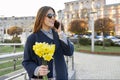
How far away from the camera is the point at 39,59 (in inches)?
115

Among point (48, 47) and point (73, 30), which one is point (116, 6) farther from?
point (48, 47)

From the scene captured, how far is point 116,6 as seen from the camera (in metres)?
79.1

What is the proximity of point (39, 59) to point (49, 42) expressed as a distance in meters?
0.21

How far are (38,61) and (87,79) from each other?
740cm

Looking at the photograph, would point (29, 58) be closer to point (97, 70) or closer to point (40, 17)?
point (40, 17)

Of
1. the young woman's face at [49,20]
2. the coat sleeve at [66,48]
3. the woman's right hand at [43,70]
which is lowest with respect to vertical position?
the woman's right hand at [43,70]

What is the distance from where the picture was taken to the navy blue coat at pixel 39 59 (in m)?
2.94

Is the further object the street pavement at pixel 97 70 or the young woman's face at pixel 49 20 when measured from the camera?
the street pavement at pixel 97 70

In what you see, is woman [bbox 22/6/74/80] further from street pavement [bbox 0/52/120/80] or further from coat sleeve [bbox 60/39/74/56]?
street pavement [bbox 0/52/120/80]

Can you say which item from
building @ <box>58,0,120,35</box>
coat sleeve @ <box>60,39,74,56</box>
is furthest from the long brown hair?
building @ <box>58,0,120,35</box>

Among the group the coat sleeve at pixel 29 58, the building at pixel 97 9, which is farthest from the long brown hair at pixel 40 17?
the building at pixel 97 9

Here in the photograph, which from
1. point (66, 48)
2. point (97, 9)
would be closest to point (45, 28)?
point (66, 48)

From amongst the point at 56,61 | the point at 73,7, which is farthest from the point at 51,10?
the point at 73,7

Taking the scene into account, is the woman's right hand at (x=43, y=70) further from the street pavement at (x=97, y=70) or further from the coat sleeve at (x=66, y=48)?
the street pavement at (x=97, y=70)
